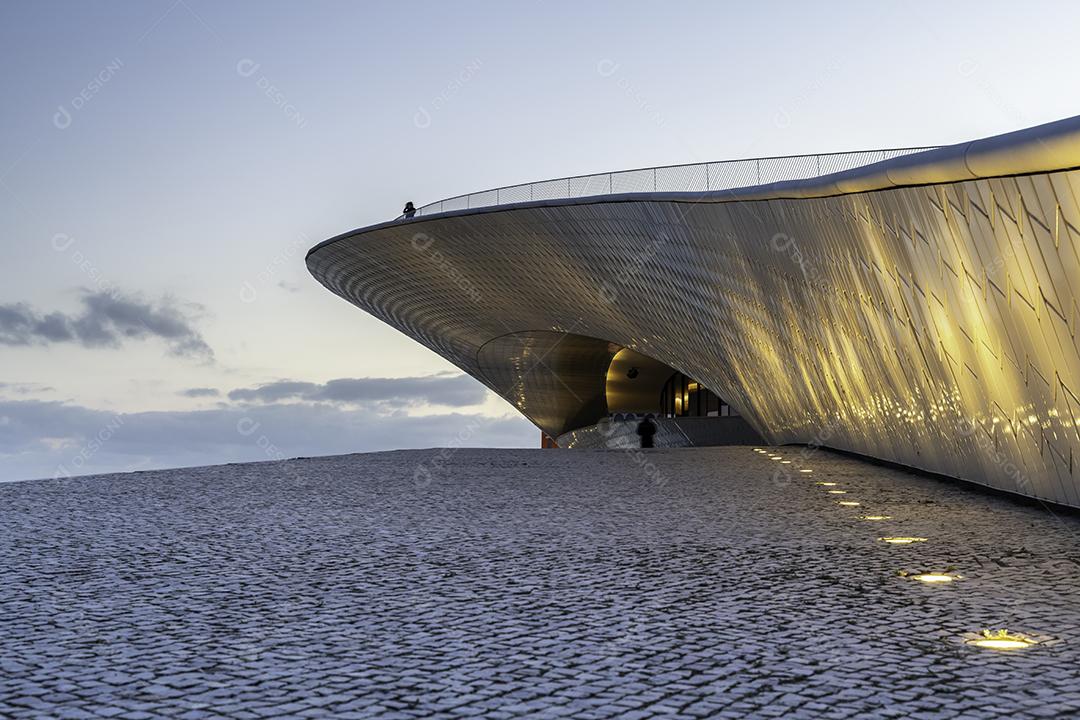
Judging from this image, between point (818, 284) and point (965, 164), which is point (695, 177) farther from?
point (965, 164)

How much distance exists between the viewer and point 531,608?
234 inches

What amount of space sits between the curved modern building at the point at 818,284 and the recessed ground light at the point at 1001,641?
12.0 ft

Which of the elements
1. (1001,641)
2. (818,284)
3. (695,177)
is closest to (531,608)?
(1001,641)

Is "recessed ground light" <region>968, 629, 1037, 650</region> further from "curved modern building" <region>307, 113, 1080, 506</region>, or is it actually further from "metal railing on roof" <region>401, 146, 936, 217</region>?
"metal railing on roof" <region>401, 146, 936, 217</region>

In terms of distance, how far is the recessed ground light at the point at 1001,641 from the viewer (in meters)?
4.95

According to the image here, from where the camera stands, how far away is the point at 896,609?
5887 mm

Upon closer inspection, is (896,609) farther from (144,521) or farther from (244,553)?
(144,521)

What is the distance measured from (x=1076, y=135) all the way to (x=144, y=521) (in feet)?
28.5

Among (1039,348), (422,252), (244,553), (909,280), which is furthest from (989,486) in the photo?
(422,252)

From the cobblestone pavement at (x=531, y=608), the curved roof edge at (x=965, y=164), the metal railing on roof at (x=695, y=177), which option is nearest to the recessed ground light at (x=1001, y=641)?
the cobblestone pavement at (x=531, y=608)

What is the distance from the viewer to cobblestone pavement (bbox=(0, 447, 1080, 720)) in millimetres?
4121

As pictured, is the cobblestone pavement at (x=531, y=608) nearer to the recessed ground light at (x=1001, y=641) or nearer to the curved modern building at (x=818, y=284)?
the recessed ground light at (x=1001, y=641)

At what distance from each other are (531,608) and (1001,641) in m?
2.43

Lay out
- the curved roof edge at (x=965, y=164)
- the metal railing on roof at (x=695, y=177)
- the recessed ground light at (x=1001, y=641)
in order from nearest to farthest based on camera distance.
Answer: the recessed ground light at (x=1001, y=641) < the curved roof edge at (x=965, y=164) < the metal railing on roof at (x=695, y=177)
